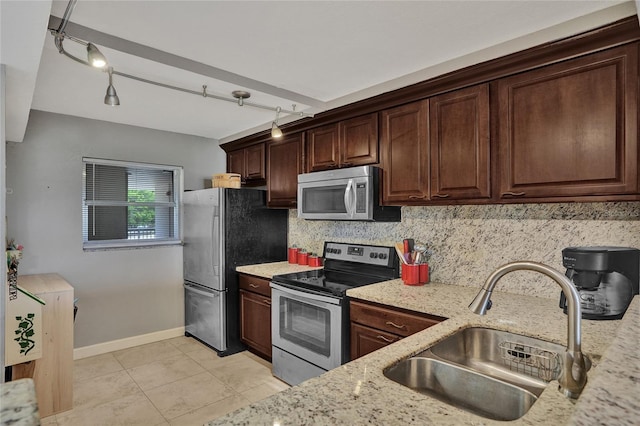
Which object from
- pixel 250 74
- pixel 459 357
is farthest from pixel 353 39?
pixel 459 357

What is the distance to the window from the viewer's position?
374 centimetres

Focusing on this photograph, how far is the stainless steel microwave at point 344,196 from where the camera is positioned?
109 inches

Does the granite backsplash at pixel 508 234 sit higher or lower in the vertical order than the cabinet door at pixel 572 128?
lower

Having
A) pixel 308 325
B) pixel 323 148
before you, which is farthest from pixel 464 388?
pixel 323 148

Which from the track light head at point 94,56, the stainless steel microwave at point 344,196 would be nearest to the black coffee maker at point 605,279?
the stainless steel microwave at point 344,196

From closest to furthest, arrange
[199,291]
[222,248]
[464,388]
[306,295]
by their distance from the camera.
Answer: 1. [464,388]
2. [306,295]
3. [222,248]
4. [199,291]

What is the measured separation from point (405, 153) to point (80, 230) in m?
3.16

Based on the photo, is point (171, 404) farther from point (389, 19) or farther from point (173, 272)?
point (389, 19)

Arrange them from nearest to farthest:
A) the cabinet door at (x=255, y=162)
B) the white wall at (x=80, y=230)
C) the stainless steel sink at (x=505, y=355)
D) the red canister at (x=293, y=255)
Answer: the stainless steel sink at (x=505, y=355) → the white wall at (x=80, y=230) → the red canister at (x=293, y=255) → the cabinet door at (x=255, y=162)

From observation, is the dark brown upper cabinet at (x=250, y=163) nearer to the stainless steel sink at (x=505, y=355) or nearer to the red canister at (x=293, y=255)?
the red canister at (x=293, y=255)

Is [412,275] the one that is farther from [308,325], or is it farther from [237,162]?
[237,162]

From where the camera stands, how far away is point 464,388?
1253 mm

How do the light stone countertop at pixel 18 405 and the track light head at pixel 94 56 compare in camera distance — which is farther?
the track light head at pixel 94 56

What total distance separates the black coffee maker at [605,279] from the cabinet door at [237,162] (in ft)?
10.9
